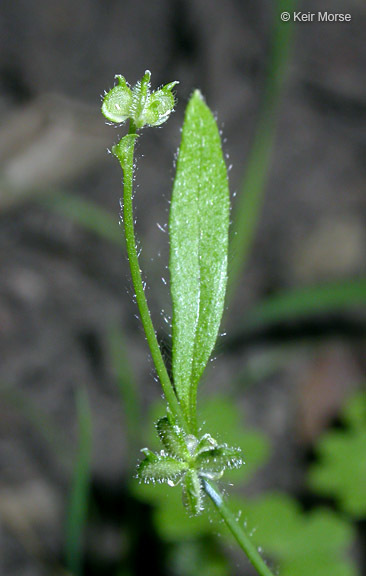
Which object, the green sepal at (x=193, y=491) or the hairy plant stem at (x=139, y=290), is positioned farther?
the green sepal at (x=193, y=491)

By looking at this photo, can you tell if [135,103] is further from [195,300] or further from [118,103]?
[195,300]

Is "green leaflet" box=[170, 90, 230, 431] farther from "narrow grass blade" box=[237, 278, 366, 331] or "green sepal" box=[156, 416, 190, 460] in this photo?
"narrow grass blade" box=[237, 278, 366, 331]

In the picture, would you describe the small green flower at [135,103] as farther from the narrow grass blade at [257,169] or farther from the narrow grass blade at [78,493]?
the narrow grass blade at [257,169]

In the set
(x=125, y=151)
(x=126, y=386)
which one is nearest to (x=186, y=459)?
(x=125, y=151)

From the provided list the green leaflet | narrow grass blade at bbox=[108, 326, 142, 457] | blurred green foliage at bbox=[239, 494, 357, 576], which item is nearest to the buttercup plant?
the green leaflet

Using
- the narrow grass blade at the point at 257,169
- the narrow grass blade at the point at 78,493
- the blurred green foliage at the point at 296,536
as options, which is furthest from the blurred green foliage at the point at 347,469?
the narrow grass blade at the point at 257,169

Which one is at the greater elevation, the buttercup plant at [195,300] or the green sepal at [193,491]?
the buttercup plant at [195,300]

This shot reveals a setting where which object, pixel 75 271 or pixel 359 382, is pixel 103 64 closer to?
pixel 75 271

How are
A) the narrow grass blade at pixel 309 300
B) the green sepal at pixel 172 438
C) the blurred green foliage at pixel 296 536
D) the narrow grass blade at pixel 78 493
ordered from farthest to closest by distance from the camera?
the narrow grass blade at pixel 309 300 → the blurred green foliage at pixel 296 536 → the narrow grass blade at pixel 78 493 → the green sepal at pixel 172 438

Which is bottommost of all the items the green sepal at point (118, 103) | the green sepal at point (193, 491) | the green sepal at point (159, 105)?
the green sepal at point (193, 491)

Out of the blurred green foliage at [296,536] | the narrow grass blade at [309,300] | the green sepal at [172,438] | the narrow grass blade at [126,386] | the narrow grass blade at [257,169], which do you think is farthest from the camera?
the narrow grass blade at [257,169]
